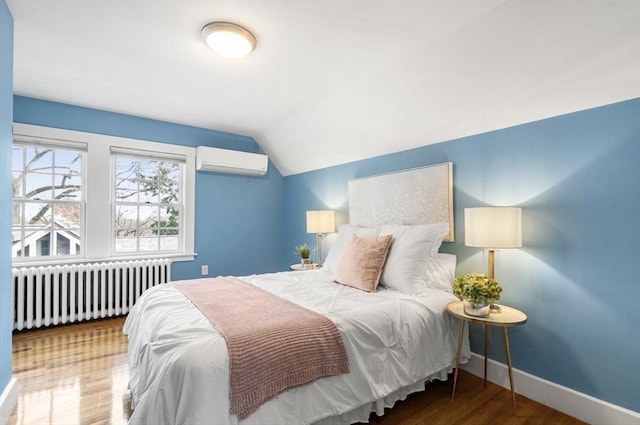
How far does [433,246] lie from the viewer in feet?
7.82

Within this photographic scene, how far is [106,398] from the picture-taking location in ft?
6.49

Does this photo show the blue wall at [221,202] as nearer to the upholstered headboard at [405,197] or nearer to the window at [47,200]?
the window at [47,200]

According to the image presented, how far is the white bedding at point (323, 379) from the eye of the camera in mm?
1216

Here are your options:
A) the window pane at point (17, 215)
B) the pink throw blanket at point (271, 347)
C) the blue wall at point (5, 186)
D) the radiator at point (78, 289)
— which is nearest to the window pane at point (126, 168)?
the window pane at point (17, 215)

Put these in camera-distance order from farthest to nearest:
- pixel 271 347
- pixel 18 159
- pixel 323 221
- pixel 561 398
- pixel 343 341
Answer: pixel 323 221 → pixel 18 159 → pixel 561 398 → pixel 343 341 → pixel 271 347

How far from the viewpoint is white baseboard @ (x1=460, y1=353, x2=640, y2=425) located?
5.66 feet

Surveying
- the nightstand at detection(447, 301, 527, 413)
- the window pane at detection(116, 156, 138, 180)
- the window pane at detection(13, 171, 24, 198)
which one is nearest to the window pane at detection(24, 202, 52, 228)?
the window pane at detection(13, 171, 24, 198)

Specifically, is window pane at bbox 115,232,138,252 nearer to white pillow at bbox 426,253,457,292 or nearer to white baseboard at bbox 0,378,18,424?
white baseboard at bbox 0,378,18,424

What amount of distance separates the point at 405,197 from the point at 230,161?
2485 millimetres

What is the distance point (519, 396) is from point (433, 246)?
3.75ft

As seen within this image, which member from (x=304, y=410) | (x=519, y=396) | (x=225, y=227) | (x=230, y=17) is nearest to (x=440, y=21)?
(x=230, y=17)

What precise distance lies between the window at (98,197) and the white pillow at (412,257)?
2858 mm

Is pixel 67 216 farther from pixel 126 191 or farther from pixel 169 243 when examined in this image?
pixel 169 243

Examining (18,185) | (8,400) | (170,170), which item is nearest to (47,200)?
(18,185)
